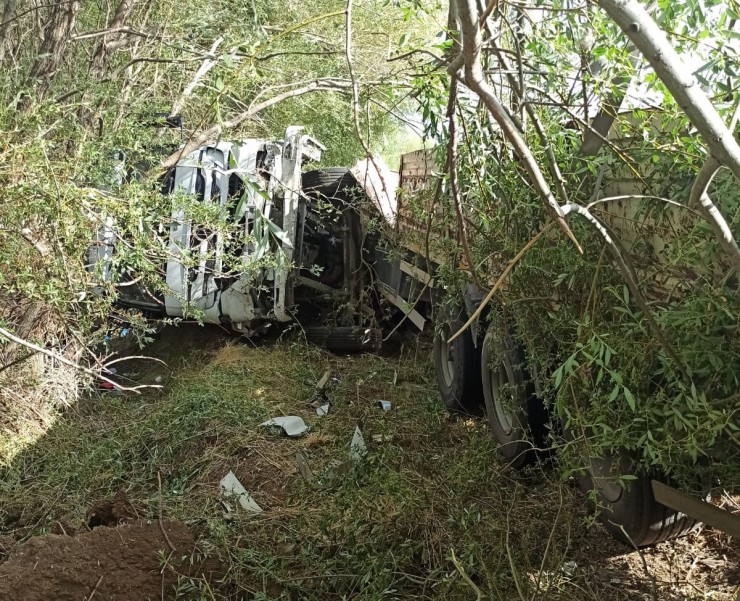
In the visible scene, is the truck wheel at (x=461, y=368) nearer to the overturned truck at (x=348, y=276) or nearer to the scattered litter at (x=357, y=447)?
the overturned truck at (x=348, y=276)

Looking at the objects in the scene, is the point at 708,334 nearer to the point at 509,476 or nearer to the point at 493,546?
the point at 493,546

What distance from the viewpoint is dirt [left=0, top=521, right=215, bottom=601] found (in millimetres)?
2965

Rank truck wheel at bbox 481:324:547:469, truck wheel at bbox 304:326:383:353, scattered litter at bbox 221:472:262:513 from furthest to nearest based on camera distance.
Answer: truck wheel at bbox 304:326:383:353
scattered litter at bbox 221:472:262:513
truck wheel at bbox 481:324:547:469

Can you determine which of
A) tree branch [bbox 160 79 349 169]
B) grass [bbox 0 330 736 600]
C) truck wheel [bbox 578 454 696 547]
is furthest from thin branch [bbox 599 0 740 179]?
tree branch [bbox 160 79 349 169]

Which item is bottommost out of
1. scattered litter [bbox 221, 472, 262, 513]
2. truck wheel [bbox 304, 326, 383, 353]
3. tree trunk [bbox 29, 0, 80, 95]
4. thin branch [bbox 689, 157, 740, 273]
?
scattered litter [bbox 221, 472, 262, 513]

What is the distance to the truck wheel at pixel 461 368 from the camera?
4582 millimetres

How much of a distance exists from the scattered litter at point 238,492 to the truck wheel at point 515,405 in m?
1.60

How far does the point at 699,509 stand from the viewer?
2.34 metres

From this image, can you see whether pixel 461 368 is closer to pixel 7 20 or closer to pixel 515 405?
pixel 515 405

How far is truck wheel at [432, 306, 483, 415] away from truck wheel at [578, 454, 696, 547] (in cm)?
162

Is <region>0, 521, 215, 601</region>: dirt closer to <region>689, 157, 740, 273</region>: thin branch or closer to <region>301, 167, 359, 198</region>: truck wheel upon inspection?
<region>689, 157, 740, 273</region>: thin branch

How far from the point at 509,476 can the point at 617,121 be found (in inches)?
89.5

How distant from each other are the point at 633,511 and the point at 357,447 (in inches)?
78.6

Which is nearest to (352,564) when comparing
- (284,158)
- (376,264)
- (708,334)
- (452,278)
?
(452,278)
